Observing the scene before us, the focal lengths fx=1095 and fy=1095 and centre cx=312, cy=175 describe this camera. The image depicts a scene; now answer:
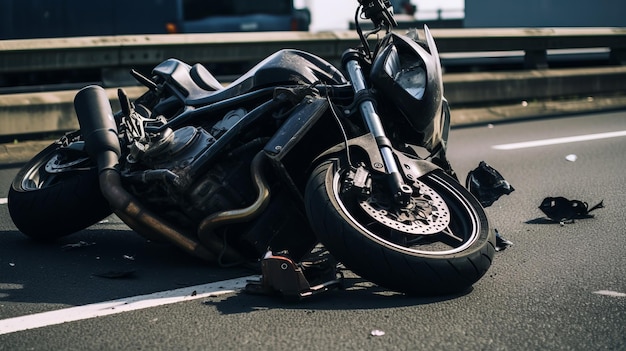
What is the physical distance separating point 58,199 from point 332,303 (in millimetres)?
1957

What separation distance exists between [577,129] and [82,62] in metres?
5.34

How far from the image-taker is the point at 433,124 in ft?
18.5

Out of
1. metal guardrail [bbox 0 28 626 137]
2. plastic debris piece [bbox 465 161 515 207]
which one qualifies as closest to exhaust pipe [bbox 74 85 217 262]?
plastic debris piece [bbox 465 161 515 207]

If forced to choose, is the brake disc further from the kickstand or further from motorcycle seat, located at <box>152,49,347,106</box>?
motorcycle seat, located at <box>152,49,347,106</box>

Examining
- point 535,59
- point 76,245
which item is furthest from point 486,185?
point 535,59

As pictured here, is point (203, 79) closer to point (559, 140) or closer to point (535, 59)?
point (559, 140)

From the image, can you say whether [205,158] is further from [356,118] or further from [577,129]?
[577,129]

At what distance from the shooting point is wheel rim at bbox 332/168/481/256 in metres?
4.89

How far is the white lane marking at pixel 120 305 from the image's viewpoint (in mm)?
4539

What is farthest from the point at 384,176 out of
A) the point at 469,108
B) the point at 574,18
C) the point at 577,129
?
the point at 574,18

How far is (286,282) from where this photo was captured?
4773 mm

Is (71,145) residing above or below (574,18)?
above

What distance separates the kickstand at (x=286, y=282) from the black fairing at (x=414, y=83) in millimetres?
985

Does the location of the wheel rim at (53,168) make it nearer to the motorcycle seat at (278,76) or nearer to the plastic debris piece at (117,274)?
the motorcycle seat at (278,76)
